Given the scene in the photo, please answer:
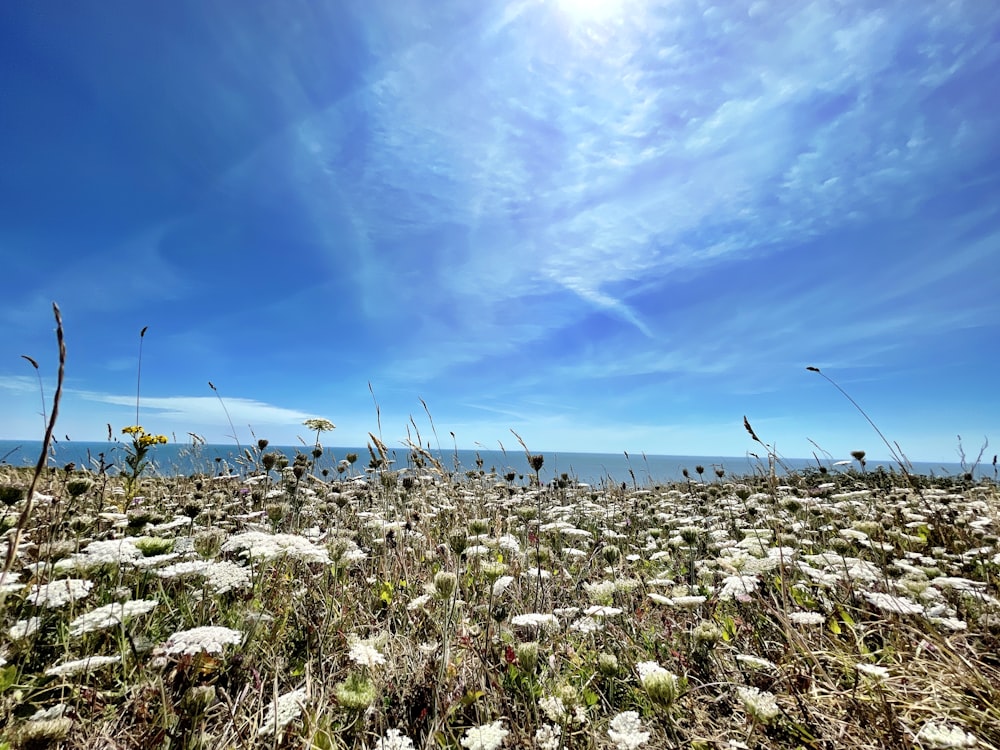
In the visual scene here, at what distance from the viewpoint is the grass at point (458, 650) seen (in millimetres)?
1688

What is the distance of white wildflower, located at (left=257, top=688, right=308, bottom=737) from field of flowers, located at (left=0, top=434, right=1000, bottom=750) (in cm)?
2

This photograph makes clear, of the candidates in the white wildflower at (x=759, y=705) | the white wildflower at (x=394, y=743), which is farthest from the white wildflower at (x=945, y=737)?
the white wildflower at (x=394, y=743)

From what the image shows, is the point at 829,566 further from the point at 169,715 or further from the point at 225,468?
the point at 225,468

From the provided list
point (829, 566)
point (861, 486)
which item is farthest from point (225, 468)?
point (861, 486)

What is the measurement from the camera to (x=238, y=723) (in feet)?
6.01

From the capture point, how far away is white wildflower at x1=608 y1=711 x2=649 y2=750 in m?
1.55

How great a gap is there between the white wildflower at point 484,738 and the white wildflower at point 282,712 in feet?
2.14

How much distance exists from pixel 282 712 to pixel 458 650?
3.52 ft

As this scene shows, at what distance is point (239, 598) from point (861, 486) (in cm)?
1049

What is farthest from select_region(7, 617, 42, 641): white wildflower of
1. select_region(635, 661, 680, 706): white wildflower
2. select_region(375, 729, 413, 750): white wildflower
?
select_region(635, 661, 680, 706): white wildflower

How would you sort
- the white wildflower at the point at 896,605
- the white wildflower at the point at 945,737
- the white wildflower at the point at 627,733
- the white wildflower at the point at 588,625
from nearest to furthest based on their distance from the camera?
1. the white wildflower at the point at 945,737
2. the white wildflower at the point at 627,733
3. the white wildflower at the point at 896,605
4. the white wildflower at the point at 588,625

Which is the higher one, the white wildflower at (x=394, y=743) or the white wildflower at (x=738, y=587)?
the white wildflower at (x=738, y=587)

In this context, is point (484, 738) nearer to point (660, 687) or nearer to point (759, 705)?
point (660, 687)

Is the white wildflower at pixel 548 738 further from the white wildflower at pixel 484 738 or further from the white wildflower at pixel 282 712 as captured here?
the white wildflower at pixel 282 712
